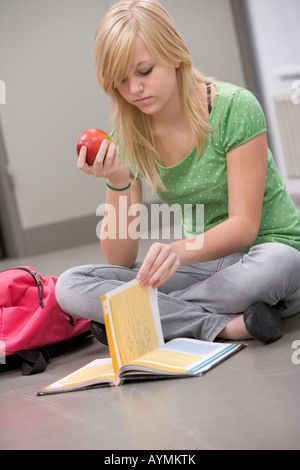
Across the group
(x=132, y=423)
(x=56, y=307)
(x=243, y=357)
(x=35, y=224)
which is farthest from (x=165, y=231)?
(x=132, y=423)

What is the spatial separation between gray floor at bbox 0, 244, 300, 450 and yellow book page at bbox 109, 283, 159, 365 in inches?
3.7

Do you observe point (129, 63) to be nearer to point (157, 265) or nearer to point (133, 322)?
point (157, 265)

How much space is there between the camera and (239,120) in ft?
5.88

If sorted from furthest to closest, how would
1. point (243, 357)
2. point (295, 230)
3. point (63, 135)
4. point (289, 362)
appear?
1. point (63, 135)
2. point (295, 230)
3. point (243, 357)
4. point (289, 362)

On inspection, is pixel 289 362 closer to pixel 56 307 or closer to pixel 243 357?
pixel 243 357

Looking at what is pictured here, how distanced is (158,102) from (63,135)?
3625 mm

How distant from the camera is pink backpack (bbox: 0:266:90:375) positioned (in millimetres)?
1976

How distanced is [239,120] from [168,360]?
646mm

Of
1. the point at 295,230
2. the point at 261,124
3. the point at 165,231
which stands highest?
the point at 261,124

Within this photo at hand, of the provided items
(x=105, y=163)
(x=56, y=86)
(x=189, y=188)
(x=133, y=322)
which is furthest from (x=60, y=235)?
(x=133, y=322)

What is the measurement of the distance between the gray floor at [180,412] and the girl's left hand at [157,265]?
235mm

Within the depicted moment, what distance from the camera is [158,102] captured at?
1.77 meters

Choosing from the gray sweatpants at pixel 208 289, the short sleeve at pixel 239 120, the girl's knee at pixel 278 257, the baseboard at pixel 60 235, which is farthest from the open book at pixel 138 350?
the baseboard at pixel 60 235

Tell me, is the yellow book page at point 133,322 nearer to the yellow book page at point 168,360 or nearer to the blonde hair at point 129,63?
the yellow book page at point 168,360
